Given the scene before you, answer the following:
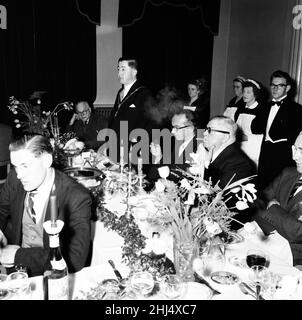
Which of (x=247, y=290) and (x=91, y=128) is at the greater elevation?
(x=91, y=128)

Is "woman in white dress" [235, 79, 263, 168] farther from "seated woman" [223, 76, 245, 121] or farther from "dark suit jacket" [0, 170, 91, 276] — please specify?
"dark suit jacket" [0, 170, 91, 276]

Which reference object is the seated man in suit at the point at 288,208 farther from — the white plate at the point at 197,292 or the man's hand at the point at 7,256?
the man's hand at the point at 7,256

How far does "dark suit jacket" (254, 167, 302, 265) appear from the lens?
7.02 ft

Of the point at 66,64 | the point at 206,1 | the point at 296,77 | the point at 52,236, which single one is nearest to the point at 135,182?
the point at 52,236

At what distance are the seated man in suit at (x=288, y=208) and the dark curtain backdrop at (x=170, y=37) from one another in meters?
4.94

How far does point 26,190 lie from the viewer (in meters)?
1.90

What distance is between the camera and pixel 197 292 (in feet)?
4.70

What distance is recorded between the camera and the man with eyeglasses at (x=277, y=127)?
4074 millimetres

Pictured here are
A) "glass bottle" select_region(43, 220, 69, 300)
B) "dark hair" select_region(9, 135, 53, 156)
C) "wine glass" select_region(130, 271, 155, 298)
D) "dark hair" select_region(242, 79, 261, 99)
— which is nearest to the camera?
"glass bottle" select_region(43, 220, 69, 300)

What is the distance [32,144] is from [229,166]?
1.37 m

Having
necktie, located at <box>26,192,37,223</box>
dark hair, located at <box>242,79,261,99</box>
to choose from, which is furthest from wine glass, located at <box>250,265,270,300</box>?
dark hair, located at <box>242,79,261,99</box>

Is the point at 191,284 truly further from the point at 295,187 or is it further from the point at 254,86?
the point at 254,86

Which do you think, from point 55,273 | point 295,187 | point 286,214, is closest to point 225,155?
point 295,187

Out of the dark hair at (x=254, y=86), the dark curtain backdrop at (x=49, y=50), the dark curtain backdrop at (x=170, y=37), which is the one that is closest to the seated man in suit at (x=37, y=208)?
the dark hair at (x=254, y=86)
